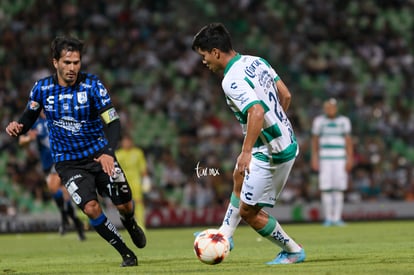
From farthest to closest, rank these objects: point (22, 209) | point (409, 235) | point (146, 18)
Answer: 1. point (146, 18)
2. point (22, 209)
3. point (409, 235)

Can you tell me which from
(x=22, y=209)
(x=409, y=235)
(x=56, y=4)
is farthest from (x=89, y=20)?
(x=409, y=235)

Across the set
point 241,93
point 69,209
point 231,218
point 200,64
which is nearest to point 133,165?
point 69,209

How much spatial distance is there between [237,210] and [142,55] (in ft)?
A: 51.9

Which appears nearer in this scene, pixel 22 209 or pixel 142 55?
pixel 22 209

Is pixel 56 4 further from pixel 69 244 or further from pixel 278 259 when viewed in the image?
pixel 278 259

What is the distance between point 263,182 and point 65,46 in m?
2.49

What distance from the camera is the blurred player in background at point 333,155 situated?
59.9ft

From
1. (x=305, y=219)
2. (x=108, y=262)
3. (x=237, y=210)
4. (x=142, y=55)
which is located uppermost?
(x=142, y=55)

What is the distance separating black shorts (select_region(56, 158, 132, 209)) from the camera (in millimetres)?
9180

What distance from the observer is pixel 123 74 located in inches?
952

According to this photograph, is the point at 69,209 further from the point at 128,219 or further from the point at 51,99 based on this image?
the point at 51,99

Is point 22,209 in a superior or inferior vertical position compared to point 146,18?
inferior

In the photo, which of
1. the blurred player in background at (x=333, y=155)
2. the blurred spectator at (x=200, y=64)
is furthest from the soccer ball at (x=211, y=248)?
the blurred spectator at (x=200, y=64)

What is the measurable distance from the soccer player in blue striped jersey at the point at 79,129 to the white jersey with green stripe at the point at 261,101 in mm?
1561
